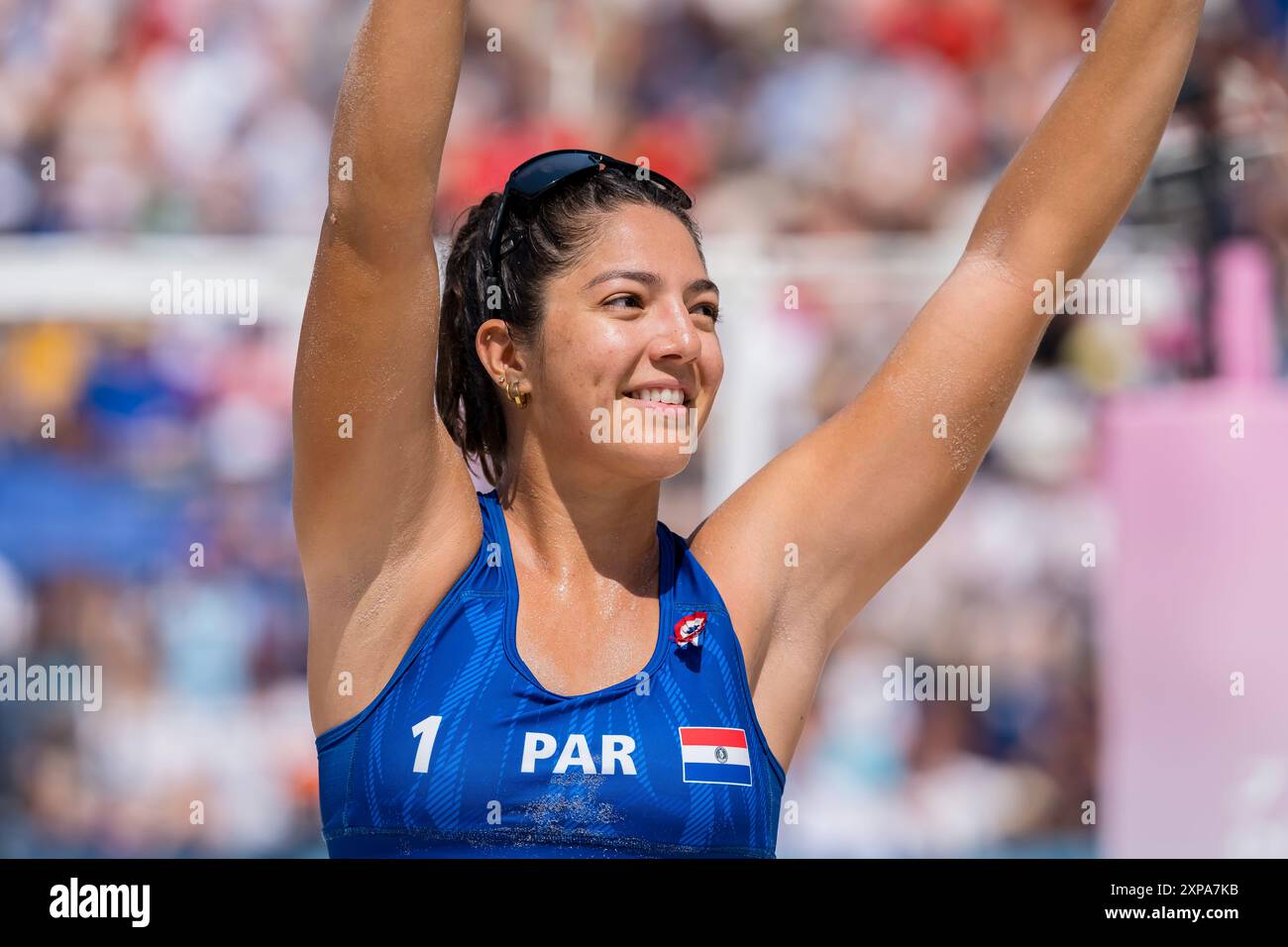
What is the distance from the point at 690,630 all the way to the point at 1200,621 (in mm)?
3038

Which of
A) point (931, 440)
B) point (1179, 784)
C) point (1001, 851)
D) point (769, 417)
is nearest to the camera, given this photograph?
point (931, 440)

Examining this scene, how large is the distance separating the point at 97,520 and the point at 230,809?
114 centimetres

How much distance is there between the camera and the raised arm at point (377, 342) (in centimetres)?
162

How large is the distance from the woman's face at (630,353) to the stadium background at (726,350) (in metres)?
2.89

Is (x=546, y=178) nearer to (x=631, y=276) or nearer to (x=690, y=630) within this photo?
(x=631, y=276)

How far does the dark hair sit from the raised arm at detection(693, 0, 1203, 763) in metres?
0.34

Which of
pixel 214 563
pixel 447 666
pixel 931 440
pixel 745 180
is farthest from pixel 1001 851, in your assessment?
pixel 447 666

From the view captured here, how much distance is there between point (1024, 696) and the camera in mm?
5094

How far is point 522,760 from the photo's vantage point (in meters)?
1.71

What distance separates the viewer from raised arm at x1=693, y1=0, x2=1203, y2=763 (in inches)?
77.2

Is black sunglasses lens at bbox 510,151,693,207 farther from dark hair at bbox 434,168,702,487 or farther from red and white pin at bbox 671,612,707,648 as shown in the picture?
red and white pin at bbox 671,612,707,648

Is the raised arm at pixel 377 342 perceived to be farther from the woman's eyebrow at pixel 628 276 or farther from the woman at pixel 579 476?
the woman's eyebrow at pixel 628 276

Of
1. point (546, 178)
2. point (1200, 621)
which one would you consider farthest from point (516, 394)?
point (1200, 621)
